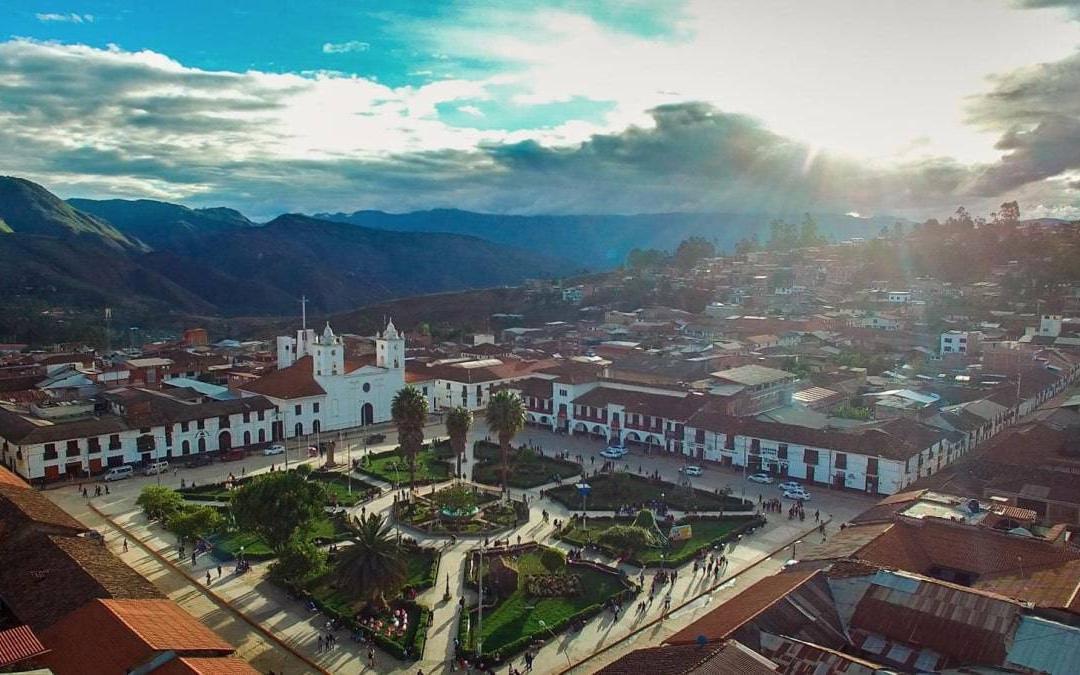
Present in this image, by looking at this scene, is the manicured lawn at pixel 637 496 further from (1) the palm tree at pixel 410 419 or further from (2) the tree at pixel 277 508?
(2) the tree at pixel 277 508

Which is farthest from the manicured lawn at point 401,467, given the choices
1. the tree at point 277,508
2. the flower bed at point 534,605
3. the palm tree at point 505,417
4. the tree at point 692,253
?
the tree at point 692,253

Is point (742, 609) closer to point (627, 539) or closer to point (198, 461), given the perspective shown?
point (627, 539)

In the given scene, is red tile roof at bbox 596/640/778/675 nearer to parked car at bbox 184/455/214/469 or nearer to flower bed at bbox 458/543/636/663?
flower bed at bbox 458/543/636/663

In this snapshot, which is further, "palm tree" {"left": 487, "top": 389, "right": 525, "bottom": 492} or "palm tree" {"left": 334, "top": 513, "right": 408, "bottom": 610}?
"palm tree" {"left": 487, "top": 389, "right": 525, "bottom": 492}

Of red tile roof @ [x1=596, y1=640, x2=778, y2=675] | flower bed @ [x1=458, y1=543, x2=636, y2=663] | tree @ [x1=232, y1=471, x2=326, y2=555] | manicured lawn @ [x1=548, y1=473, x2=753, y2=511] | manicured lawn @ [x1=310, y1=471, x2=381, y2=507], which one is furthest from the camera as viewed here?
manicured lawn @ [x1=310, y1=471, x2=381, y2=507]

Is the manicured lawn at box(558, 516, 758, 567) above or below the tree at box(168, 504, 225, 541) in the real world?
below

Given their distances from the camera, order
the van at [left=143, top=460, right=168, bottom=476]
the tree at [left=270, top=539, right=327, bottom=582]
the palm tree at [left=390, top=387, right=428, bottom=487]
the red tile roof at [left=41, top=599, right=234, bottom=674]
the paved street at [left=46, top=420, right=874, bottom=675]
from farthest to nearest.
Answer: the van at [left=143, top=460, right=168, bottom=476], the palm tree at [left=390, top=387, right=428, bottom=487], the tree at [left=270, top=539, right=327, bottom=582], the paved street at [left=46, top=420, right=874, bottom=675], the red tile roof at [left=41, top=599, right=234, bottom=674]

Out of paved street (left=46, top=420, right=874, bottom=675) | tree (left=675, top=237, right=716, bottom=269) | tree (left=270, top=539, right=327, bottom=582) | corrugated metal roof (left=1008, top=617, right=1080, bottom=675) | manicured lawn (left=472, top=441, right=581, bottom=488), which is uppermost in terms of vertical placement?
tree (left=675, top=237, right=716, bottom=269)

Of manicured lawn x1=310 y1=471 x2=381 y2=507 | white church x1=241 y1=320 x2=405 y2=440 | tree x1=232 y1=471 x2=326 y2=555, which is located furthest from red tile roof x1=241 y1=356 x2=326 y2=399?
tree x1=232 y1=471 x2=326 y2=555

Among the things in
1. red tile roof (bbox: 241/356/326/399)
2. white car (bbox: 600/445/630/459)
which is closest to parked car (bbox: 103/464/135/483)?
red tile roof (bbox: 241/356/326/399)
